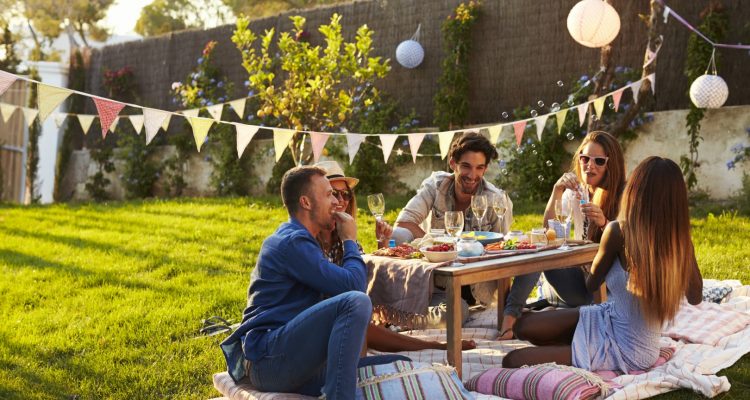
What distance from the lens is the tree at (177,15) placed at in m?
22.2

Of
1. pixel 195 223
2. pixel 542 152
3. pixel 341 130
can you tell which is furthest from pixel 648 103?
pixel 195 223

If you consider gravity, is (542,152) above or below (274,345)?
above

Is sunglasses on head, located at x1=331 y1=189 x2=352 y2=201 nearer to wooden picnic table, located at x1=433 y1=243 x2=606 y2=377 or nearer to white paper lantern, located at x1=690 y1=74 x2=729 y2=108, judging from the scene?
wooden picnic table, located at x1=433 y1=243 x2=606 y2=377

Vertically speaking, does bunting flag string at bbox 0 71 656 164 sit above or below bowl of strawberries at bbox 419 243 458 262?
above

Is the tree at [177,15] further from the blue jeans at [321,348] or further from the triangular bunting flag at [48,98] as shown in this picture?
the blue jeans at [321,348]

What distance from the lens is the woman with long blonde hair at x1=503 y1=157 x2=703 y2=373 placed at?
3158 millimetres

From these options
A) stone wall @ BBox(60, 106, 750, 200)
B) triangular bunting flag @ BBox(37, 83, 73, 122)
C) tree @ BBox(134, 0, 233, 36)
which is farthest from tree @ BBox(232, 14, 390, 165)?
tree @ BBox(134, 0, 233, 36)

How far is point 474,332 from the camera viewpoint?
15.0ft

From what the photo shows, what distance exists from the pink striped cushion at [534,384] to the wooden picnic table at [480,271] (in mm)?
177

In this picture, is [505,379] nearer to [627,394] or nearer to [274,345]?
[627,394]

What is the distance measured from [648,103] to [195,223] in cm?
507

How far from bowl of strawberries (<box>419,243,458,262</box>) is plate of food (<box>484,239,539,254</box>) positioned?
29 centimetres

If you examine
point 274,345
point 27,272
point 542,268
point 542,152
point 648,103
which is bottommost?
point 27,272

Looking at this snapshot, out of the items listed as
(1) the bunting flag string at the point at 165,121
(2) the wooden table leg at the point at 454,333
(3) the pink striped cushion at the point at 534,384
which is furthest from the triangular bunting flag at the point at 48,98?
(3) the pink striped cushion at the point at 534,384
